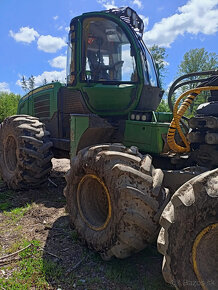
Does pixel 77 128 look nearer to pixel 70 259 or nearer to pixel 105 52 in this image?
pixel 105 52

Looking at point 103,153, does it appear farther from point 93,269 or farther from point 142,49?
point 142,49

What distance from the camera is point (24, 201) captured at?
497 cm

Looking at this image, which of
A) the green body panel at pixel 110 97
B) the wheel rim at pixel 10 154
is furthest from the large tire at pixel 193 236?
the wheel rim at pixel 10 154

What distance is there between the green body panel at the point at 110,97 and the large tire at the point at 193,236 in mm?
2484

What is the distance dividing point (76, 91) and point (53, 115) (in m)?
1.02

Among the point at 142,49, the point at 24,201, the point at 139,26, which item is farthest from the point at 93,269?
the point at 139,26

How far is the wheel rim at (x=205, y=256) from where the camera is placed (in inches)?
80.0

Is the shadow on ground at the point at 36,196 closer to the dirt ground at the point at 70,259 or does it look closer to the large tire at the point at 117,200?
the dirt ground at the point at 70,259

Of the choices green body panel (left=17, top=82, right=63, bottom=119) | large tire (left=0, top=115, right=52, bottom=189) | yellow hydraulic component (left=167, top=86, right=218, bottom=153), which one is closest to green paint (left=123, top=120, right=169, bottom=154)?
yellow hydraulic component (left=167, top=86, right=218, bottom=153)

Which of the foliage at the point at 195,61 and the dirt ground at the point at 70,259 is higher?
the foliage at the point at 195,61

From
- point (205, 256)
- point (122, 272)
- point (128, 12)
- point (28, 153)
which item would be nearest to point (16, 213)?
point (28, 153)

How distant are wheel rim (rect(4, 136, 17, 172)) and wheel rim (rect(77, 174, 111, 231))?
280cm

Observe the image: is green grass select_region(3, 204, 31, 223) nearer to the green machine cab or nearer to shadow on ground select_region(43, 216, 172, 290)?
shadow on ground select_region(43, 216, 172, 290)

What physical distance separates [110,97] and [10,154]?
8.84 ft
